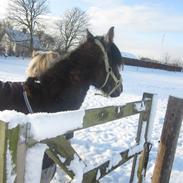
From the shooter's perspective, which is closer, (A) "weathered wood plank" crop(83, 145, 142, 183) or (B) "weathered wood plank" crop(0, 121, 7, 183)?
(B) "weathered wood plank" crop(0, 121, 7, 183)

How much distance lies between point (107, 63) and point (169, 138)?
114 cm

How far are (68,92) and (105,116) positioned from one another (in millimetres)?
746

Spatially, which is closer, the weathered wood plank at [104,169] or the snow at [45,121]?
the snow at [45,121]

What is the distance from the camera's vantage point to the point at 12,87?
9.82 feet

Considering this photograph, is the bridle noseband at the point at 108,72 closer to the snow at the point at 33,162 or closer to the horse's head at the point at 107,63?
the horse's head at the point at 107,63

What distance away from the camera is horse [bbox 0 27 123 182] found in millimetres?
2934

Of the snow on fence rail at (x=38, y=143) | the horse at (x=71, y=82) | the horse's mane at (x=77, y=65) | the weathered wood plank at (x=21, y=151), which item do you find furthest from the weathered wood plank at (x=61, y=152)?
the horse's mane at (x=77, y=65)

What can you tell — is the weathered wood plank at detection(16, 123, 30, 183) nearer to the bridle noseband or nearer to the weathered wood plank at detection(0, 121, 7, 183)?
the weathered wood plank at detection(0, 121, 7, 183)

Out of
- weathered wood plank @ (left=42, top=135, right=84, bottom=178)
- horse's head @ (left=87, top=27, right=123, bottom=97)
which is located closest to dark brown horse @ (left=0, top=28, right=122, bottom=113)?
horse's head @ (left=87, top=27, right=123, bottom=97)

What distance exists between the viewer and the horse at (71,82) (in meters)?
2.93

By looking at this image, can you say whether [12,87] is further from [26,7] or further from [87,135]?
[26,7]

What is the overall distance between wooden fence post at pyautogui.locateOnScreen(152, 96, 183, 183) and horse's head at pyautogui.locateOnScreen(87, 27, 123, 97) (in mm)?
686

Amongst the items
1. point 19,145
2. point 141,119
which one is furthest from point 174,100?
point 19,145

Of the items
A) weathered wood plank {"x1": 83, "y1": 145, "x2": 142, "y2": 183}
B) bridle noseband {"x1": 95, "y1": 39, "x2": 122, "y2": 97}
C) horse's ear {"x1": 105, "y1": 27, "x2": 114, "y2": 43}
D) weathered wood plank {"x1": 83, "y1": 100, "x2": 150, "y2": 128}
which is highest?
horse's ear {"x1": 105, "y1": 27, "x2": 114, "y2": 43}
